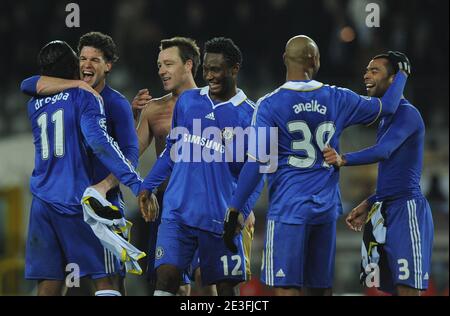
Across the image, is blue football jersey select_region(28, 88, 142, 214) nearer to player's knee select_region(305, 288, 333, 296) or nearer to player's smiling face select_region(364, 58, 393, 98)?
player's knee select_region(305, 288, 333, 296)

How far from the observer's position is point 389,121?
25.2 ft

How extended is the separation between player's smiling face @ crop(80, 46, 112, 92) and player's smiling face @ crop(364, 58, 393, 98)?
6.52ft

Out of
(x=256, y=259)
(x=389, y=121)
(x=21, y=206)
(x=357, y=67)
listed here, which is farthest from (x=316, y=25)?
(x=389, y=121)

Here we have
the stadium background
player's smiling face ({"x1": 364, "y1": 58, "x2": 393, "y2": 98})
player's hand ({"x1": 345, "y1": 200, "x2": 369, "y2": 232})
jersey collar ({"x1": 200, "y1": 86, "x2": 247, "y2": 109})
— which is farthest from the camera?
the stadium background

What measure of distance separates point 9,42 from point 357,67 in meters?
5.14

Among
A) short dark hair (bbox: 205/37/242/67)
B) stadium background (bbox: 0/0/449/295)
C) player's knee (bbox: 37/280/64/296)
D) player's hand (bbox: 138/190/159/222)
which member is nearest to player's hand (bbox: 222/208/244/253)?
player's hand (bbox: 138/190/159/222)

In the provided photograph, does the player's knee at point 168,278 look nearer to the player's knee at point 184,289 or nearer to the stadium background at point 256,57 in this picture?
the player's knee at point 184,289

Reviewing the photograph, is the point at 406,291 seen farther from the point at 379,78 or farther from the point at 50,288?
the point at 50,288

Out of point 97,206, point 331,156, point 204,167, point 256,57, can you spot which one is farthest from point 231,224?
point 256,57

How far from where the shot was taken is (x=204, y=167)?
7555 millimetres

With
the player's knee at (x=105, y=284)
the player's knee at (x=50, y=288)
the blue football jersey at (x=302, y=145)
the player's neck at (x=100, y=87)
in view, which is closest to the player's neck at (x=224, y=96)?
the blue football jersey at (x=302, y=145)

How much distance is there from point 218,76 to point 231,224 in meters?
1.10

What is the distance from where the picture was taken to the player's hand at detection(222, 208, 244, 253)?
23.6 feet
